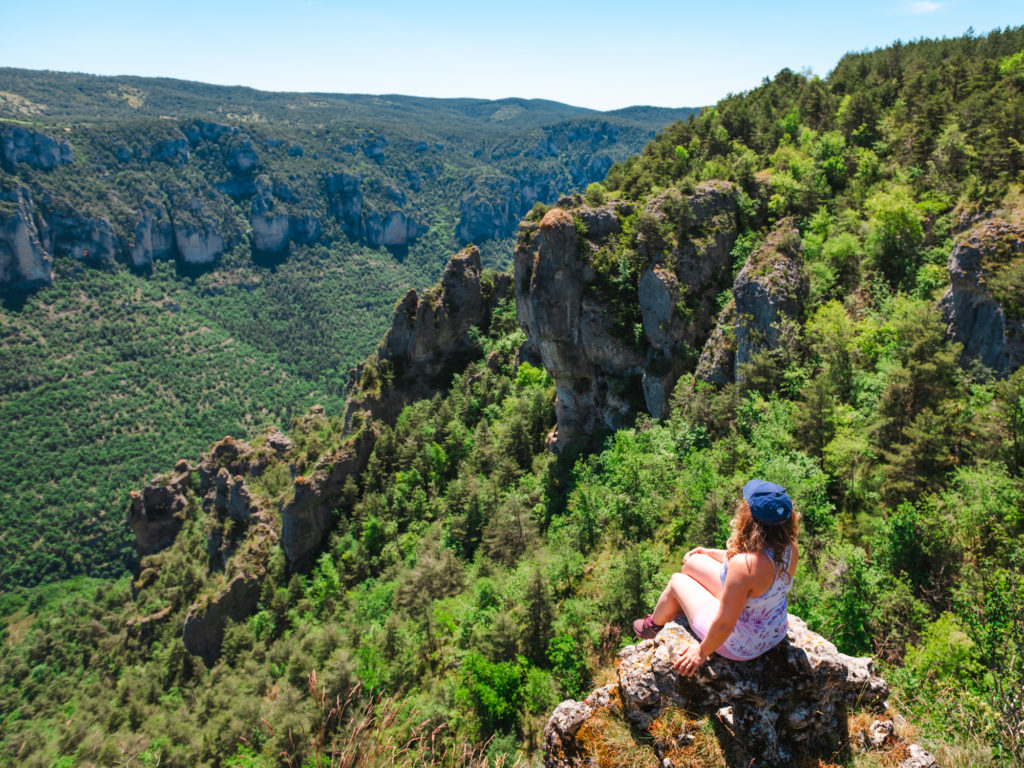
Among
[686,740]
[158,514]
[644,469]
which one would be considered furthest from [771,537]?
[158,514]

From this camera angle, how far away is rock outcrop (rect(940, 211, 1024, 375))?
1316 centimetres

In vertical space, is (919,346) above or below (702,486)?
above

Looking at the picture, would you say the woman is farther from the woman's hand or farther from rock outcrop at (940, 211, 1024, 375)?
rock outcrop at (940, 211, 1024, 375)

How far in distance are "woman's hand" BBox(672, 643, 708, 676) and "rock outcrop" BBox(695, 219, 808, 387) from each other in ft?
53.1

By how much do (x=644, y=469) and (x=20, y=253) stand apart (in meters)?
178

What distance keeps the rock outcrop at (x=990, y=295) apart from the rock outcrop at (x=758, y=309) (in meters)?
5.53

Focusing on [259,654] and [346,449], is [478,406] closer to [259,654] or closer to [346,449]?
[346,449]

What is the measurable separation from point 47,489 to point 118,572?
21010 millimetres

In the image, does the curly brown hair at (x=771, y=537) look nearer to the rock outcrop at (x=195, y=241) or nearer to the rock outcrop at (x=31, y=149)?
the rock outcrop at (x=195, y=241)

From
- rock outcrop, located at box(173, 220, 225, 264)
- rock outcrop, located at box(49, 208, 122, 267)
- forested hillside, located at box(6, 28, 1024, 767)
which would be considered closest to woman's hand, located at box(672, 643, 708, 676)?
forested hillside, located at box(6, 28, 1024, 767)

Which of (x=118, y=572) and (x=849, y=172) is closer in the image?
(x=849, y=172)

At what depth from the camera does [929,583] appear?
33.5 feet

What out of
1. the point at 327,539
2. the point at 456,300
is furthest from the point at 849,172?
the point at 327,539

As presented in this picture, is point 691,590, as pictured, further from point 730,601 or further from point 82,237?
point 82,237
